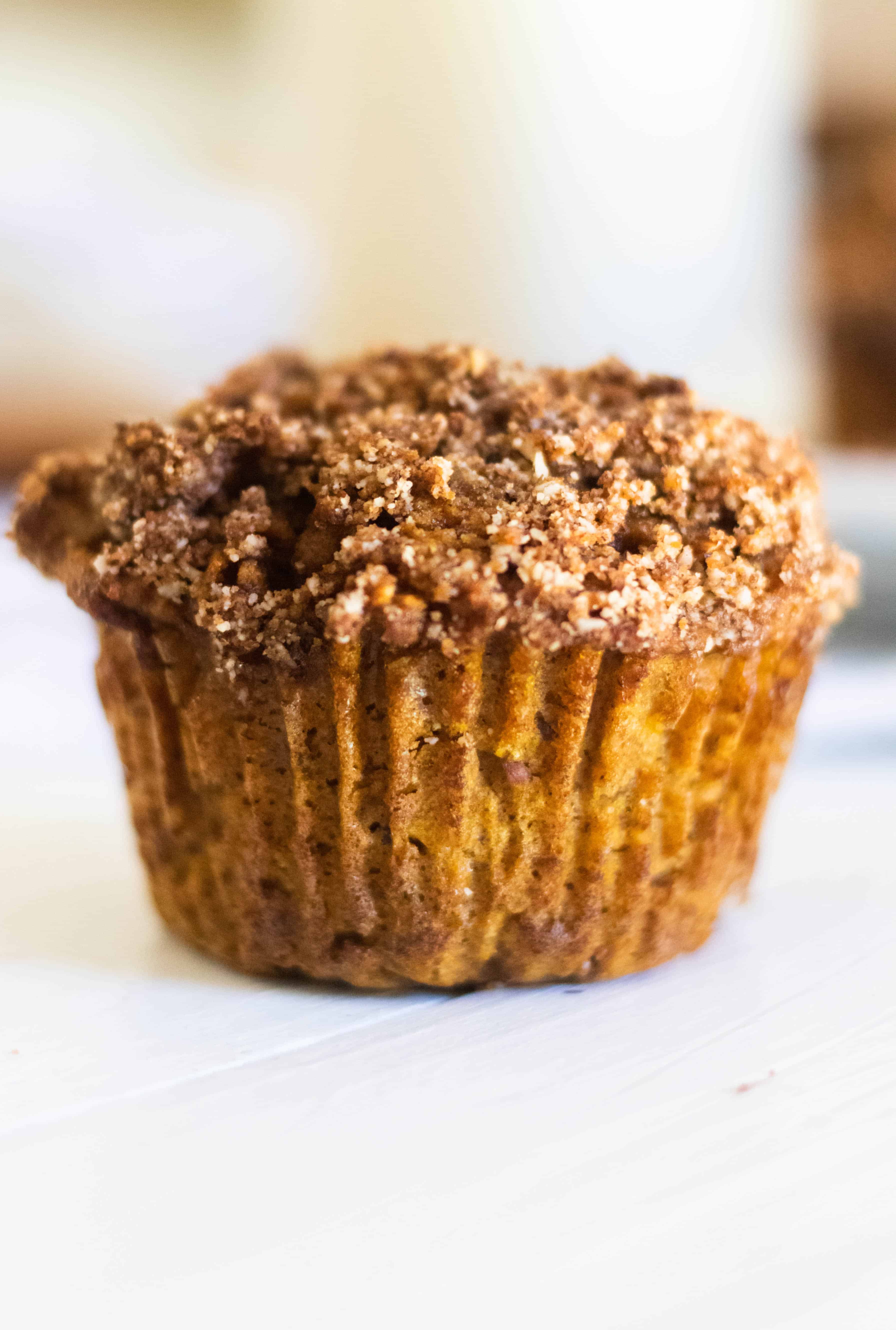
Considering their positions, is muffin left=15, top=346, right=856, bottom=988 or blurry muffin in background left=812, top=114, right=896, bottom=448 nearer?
muffin left=15, top=346, right=856, bottom=988

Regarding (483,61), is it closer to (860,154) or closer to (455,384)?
(860,154)

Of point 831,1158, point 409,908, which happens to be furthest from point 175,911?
point 831,1158

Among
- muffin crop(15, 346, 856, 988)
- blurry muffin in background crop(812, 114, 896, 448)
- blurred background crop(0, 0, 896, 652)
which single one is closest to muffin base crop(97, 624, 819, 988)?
muffin crop(15, 346, 856, 988)

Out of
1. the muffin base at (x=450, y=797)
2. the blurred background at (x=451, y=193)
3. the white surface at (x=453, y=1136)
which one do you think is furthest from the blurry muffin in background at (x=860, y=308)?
the muffin base at (x=450, y=797)

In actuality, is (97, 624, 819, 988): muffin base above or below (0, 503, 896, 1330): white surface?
above

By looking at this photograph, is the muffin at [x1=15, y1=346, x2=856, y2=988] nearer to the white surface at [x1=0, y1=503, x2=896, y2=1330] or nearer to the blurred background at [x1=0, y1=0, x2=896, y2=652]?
the white surface at [x1=0, y1=503, x2=896, y2=1330]

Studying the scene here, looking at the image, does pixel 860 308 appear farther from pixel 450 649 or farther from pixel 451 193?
pixel 450 649

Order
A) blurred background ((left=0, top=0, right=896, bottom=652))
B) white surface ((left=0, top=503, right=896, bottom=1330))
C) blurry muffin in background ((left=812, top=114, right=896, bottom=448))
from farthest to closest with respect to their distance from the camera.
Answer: blurry muffin in background ((left=812, top=114, right=896, bottom=448)) < blurred background ((left=0, top=0, right=896, bottom=652)) < white surface ((left=0, top=503, right=896, bottom=1330))

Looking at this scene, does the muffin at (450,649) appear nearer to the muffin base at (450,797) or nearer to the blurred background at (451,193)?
the muffin base at (450,797)
